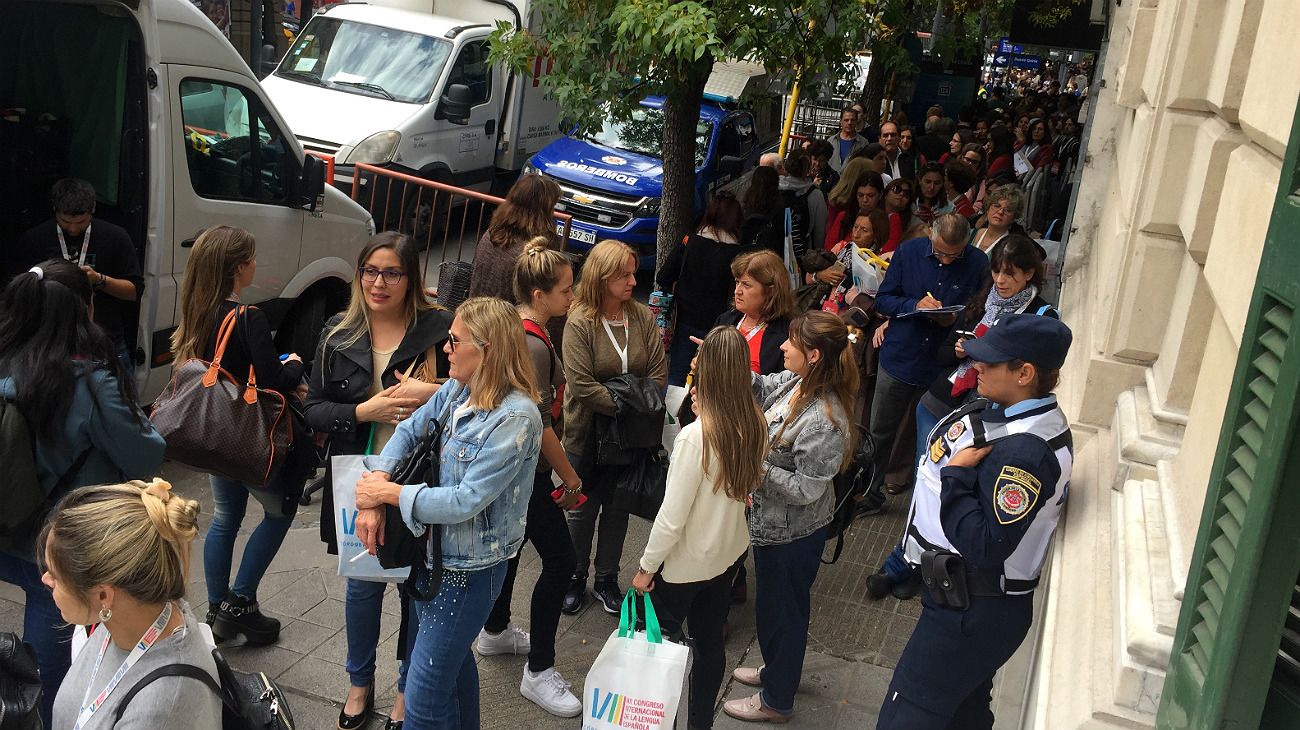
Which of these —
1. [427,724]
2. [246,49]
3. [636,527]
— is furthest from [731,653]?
[246,49]

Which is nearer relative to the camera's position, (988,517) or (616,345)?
(988,517)

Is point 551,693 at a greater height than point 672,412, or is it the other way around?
point 672,412

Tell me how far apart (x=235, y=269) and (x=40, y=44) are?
3.08 m

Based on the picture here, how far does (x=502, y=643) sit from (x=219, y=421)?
58.8 inches

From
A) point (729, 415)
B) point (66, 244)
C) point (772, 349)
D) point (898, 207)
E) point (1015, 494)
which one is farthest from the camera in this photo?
point (898, 207)

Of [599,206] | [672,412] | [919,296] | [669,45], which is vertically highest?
[669,45]

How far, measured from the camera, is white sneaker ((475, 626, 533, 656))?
4.75 meters

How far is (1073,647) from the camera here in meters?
2.70

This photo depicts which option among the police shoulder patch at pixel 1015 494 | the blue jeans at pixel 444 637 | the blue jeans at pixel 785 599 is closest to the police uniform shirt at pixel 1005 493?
the police shoulder patch at pixel 1015 494

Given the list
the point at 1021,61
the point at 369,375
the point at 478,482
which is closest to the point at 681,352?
the point at 369,375

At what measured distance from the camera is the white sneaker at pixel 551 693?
440 cm

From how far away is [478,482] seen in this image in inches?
131

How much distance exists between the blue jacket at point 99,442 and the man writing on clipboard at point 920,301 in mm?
3634

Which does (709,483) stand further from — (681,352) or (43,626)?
(681,352)
